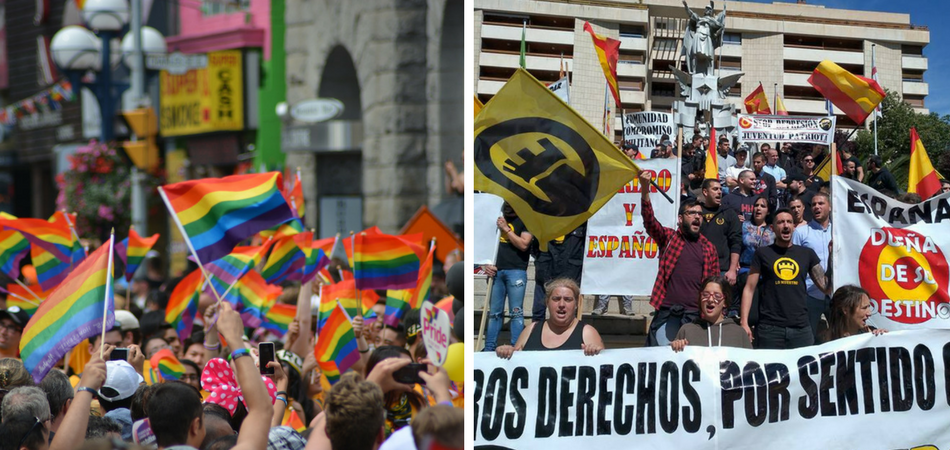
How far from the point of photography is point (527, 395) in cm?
508

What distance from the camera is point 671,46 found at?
493cm

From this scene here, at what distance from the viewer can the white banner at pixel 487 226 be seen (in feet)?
19.0

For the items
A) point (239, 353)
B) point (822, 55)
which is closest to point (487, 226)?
point (822, 55)

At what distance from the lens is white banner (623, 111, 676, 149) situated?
5246 mm

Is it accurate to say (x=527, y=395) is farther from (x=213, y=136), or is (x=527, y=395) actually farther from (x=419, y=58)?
(x=213, y=136)

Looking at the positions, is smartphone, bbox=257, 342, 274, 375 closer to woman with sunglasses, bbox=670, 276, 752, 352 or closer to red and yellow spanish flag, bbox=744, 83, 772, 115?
woman with sunglasses, bbox=670, 276, 752, 352

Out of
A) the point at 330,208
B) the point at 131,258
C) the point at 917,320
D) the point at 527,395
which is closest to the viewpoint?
the point at 527,395

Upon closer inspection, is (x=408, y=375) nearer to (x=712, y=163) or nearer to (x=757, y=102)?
(x=757, y=102)

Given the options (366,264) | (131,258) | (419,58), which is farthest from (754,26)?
(419,58)

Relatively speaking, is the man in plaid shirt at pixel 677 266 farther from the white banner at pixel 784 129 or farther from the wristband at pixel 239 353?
the wristband at pixel 239 353

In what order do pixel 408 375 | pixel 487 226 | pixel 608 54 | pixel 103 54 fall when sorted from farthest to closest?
pixel 103 54, pixel 487 226, pixel 608 54, pixel 408 375

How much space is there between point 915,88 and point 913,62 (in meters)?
0.14

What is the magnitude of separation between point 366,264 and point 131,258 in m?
2.73

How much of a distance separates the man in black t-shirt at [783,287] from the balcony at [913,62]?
925 mm
